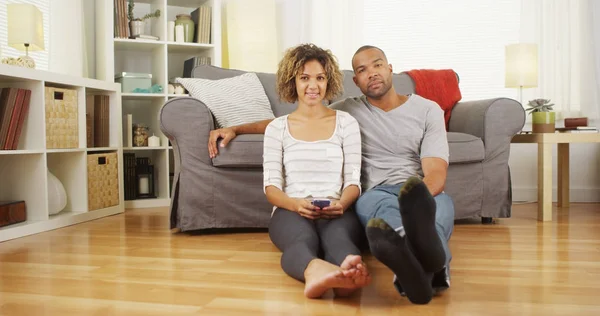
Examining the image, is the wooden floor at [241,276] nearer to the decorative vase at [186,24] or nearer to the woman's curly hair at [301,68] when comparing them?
the woman's curly hair at [301,68]

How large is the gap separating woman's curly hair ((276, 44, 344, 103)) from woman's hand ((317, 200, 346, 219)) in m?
0.46

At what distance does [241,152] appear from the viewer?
8.58 feet

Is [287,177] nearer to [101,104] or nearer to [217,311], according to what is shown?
[217,311]

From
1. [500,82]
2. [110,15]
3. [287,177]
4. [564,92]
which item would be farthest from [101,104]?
[564,92]

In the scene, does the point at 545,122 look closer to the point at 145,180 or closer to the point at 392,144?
the point at 392,144

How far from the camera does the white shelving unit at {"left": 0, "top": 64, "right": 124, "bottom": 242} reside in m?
2.79

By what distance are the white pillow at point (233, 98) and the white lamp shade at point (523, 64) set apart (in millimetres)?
1582

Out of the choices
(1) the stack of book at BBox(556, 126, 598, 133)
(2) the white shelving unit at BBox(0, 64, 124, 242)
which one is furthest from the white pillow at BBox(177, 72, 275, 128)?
(1) the stack of book at BBox(556, 126, 598, 133)

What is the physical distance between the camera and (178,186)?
8.89 ft

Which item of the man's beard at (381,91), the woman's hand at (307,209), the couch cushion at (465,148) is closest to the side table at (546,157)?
the couch cushion at (465,148)

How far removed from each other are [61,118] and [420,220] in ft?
7.71

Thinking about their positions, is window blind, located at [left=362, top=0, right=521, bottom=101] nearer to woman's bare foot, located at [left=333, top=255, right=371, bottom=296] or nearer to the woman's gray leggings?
the woman's gray leggings

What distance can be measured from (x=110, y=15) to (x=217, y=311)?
2.92 metres

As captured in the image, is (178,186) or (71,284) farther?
(178,186)
